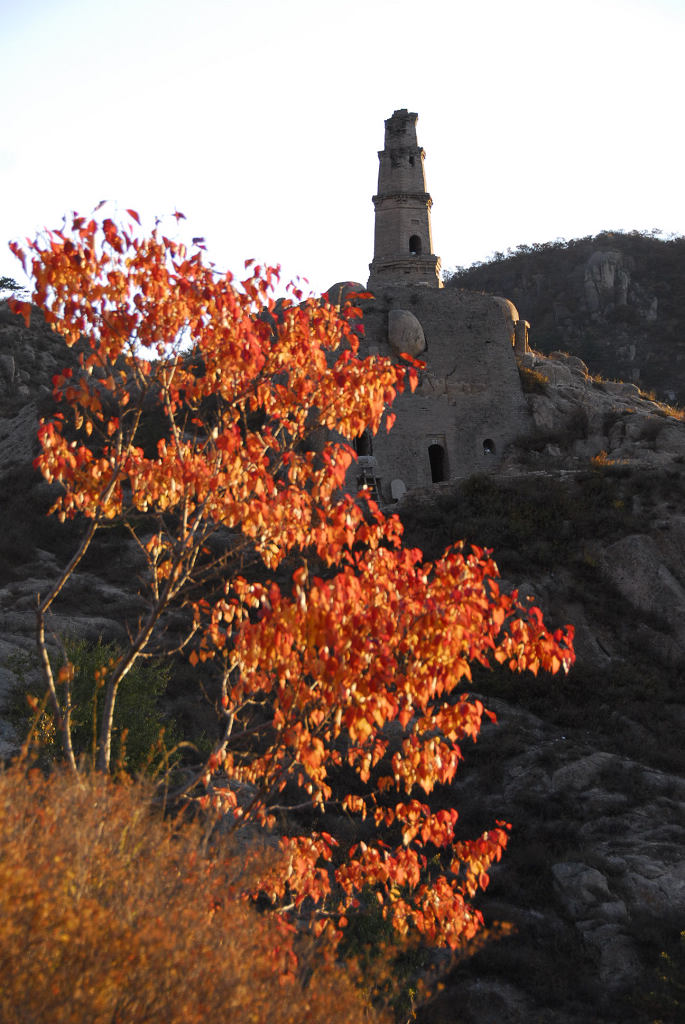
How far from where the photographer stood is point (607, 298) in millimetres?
87312

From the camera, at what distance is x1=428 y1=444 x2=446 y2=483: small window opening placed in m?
36.8

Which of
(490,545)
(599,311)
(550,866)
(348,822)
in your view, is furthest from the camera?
(599,311)

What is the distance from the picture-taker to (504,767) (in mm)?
18797

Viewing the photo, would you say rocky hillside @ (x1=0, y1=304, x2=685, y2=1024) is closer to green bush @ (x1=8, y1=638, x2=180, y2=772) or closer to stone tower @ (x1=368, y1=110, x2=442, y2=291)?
green bush @ (x1=8, y1=638, x2=180, y2=772)

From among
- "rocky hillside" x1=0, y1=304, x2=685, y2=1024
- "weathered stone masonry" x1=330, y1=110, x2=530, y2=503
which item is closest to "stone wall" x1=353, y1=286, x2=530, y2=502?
"weathered stone masonry" x1=330, y1=110, x2=530, y2=503

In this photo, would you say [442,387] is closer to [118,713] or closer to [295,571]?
[118,713]

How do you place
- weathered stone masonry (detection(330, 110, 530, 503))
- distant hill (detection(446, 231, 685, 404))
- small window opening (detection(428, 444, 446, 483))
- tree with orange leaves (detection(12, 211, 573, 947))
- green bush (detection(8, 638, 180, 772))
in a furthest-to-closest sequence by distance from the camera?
distant hill (detection(446, 231, 685, 404)) → small window opening (detection(428, 444, 446, 483)) → weathered stone masonry (detection(330, 110, 530, 503)) → green bush (detection(8, 638, 180, 772)) → tree with orange leaves (detection(12, 211, 573, 947))

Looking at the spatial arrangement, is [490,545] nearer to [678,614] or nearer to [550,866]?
[678,614]

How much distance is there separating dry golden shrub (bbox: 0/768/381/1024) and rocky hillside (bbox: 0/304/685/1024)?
24.2 ft

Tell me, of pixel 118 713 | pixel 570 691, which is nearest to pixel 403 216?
pixel 570 691

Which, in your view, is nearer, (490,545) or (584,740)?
(584,740)

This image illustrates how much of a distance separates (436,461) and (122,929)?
32624mm

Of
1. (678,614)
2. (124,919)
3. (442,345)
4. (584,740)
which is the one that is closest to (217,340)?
(124,919)

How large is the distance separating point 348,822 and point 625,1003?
19.0 feet
